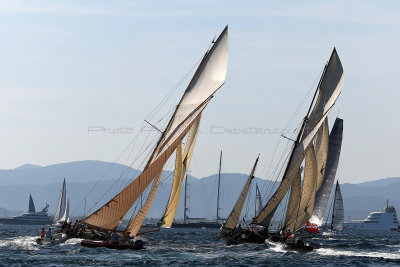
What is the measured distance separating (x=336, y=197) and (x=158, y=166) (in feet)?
339

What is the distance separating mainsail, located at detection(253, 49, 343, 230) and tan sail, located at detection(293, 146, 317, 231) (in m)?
1.45

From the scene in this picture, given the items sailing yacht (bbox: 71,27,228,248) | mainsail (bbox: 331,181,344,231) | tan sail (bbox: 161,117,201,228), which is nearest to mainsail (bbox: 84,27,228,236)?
sailing yacht (bbox: 71,27,228,248)

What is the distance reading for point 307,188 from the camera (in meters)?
89.6

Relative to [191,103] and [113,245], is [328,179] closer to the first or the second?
[191,103]

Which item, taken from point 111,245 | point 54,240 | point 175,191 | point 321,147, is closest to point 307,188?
point 175,191

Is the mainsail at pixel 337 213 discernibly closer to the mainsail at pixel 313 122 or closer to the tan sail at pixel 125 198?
the mainsail at pixel 313 122

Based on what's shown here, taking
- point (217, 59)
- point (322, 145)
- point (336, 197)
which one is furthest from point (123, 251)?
point (336, 197)

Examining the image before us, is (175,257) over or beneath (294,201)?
beneath

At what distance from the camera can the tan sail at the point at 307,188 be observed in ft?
292

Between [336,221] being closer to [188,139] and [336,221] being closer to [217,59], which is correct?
[188,139]

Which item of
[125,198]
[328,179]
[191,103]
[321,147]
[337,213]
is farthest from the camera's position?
[337,213]

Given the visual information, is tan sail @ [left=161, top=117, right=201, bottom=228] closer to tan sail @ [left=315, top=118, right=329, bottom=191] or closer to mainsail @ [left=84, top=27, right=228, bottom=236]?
mainsail @ [left=84, top=27, right=228, bottom=236]

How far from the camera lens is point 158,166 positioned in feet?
255

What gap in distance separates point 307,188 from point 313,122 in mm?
6684
